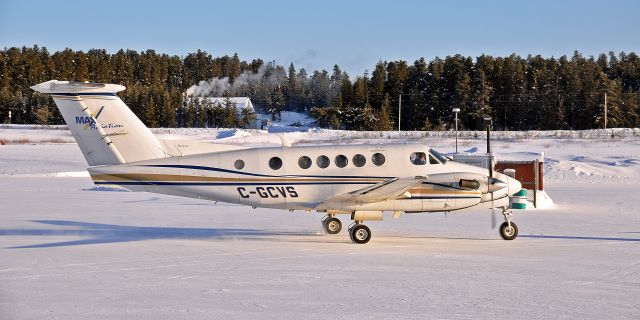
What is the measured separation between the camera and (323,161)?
58.6ft

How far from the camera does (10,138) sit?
241 ft

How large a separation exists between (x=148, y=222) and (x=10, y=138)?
56544mm

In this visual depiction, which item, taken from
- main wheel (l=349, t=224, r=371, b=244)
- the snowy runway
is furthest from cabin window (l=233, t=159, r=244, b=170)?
main wheel (l=349, t=224, r=371, b=244)

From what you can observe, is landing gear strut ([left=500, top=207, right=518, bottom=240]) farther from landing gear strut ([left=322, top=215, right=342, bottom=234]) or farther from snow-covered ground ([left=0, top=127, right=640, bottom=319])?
landing gear strut ([left=322, top=215, right=342, bottom=234])

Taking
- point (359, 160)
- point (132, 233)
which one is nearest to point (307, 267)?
point (359, 160)

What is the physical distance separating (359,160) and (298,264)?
397cm

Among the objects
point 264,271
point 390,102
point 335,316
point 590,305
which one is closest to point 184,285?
point 264,271

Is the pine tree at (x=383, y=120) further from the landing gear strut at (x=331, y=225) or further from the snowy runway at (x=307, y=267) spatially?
the landing gear strut at (x=331, y=225)

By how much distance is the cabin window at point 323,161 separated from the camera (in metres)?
17.9

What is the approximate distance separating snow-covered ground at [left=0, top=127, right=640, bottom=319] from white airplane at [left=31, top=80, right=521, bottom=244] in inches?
37.2

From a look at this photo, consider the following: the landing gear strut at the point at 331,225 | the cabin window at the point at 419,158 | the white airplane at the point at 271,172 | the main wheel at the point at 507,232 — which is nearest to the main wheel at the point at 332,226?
the landing gear strut at the point at 331,225

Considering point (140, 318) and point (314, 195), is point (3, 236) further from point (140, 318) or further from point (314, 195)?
point (140, 318)

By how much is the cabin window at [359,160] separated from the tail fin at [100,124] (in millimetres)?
4584

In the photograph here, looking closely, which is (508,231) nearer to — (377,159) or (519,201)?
(377,159)
